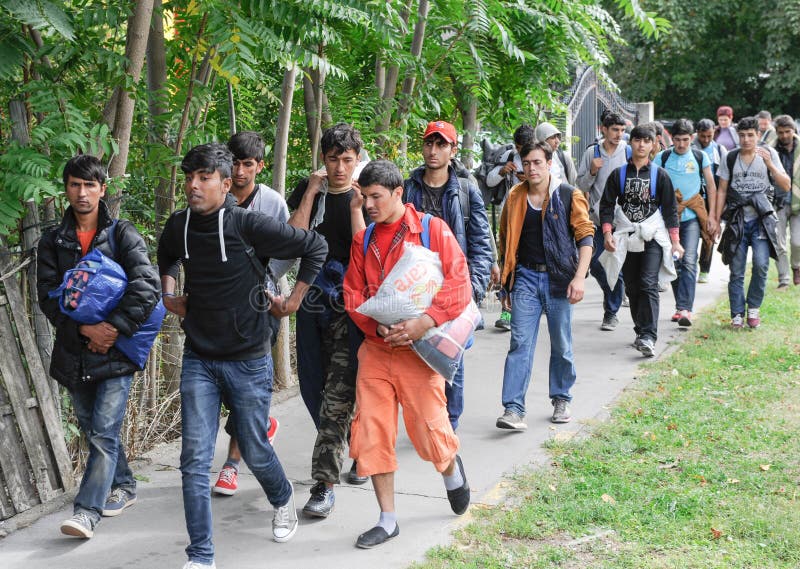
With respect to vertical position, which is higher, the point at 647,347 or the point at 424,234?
the point at 424,234

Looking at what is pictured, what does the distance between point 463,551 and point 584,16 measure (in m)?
7.50

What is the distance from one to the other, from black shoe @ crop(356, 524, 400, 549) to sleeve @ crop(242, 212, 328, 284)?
1268 mm

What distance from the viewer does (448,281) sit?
524cm

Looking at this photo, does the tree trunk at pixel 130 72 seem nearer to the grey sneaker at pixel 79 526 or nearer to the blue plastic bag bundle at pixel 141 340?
the blue plastic bag bundle at pixel 141 340

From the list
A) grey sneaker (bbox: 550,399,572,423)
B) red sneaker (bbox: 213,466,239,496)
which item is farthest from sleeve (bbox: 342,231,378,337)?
grey sneaker (bbox: 550,399,572,423)

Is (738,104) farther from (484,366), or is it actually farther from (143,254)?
(143,254)

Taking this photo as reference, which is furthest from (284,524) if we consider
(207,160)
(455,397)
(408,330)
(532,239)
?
(532,239)

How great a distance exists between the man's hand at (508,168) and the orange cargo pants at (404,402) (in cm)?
467

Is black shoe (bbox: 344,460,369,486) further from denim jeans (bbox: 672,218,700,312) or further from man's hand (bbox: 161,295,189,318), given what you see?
denim jeans (bbox: 672,218,700,312)

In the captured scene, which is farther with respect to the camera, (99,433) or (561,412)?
(561,412)

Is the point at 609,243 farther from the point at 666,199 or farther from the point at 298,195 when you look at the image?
the point at 298,195

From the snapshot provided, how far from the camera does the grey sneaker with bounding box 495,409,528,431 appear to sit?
7172 millimetres

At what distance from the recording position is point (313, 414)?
6168 mm

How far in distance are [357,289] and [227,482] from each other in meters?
1.49
